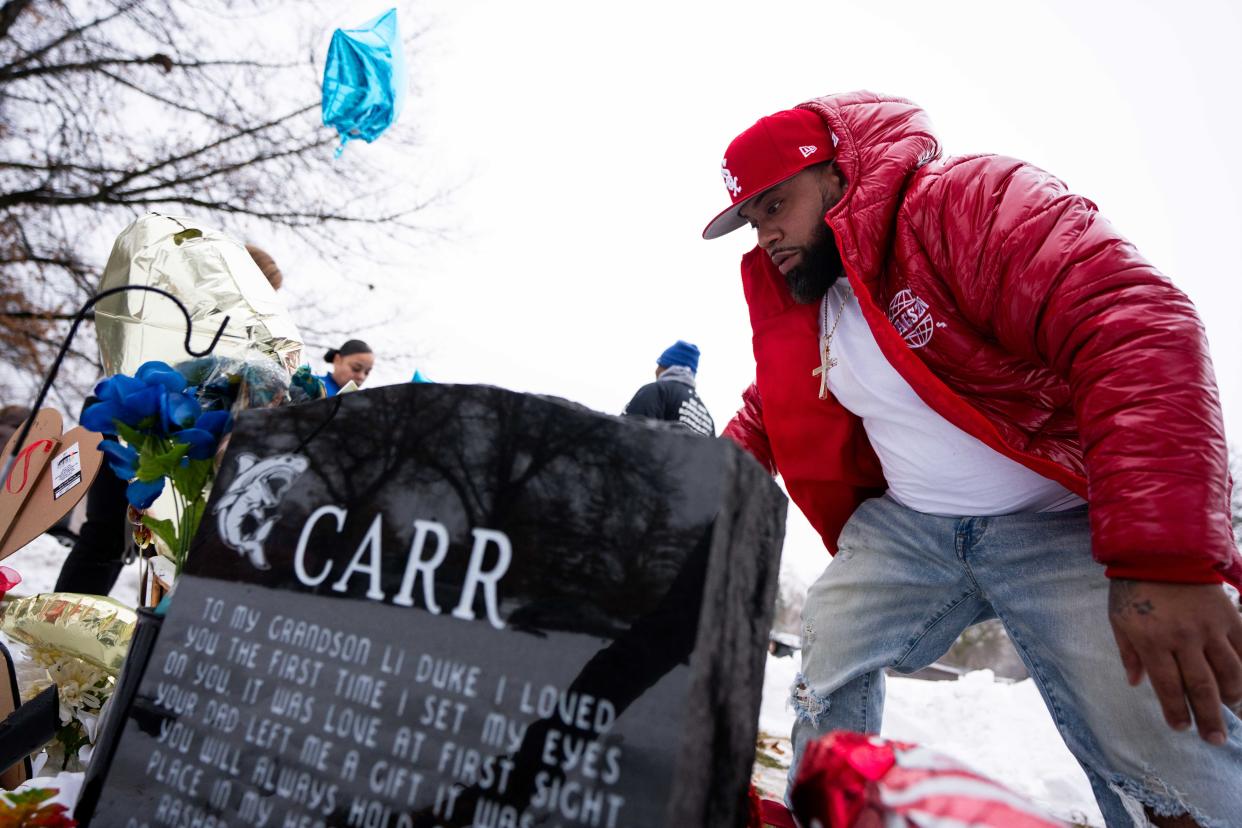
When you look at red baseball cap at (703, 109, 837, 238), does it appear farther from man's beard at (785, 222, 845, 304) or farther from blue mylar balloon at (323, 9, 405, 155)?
blue mylar balloon at (323, 9, 405, 155)

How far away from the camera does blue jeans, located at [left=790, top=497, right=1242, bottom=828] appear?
1.35m

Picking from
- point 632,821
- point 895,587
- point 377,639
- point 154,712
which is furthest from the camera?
point 895,587

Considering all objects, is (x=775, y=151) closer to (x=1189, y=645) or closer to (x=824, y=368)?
(x=824, y=368)

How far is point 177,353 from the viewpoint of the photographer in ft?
8.61

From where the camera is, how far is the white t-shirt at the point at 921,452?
68.2 inches

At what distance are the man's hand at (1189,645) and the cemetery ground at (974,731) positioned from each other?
2.37 m

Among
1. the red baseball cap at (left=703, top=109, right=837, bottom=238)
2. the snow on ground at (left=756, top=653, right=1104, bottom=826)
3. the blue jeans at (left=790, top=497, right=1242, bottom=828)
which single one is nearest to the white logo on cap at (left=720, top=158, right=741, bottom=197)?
the red baseball cap at (left=703, top=109, right=837, bottom=238)

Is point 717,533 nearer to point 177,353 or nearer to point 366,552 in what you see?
point 366,552

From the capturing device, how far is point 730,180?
6.97 ft

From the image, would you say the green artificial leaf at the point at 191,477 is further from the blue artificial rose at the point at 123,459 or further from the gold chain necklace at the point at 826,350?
the gold chain necklace at the point at 826,350

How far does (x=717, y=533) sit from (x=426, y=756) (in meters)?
0.58

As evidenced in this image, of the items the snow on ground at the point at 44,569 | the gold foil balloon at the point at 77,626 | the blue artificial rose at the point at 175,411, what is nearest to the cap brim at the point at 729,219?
the blue artificial rose at the point at 175,411

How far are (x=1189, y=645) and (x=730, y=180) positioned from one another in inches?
60.0

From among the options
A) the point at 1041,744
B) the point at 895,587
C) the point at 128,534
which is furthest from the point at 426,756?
the point at 1041,744
